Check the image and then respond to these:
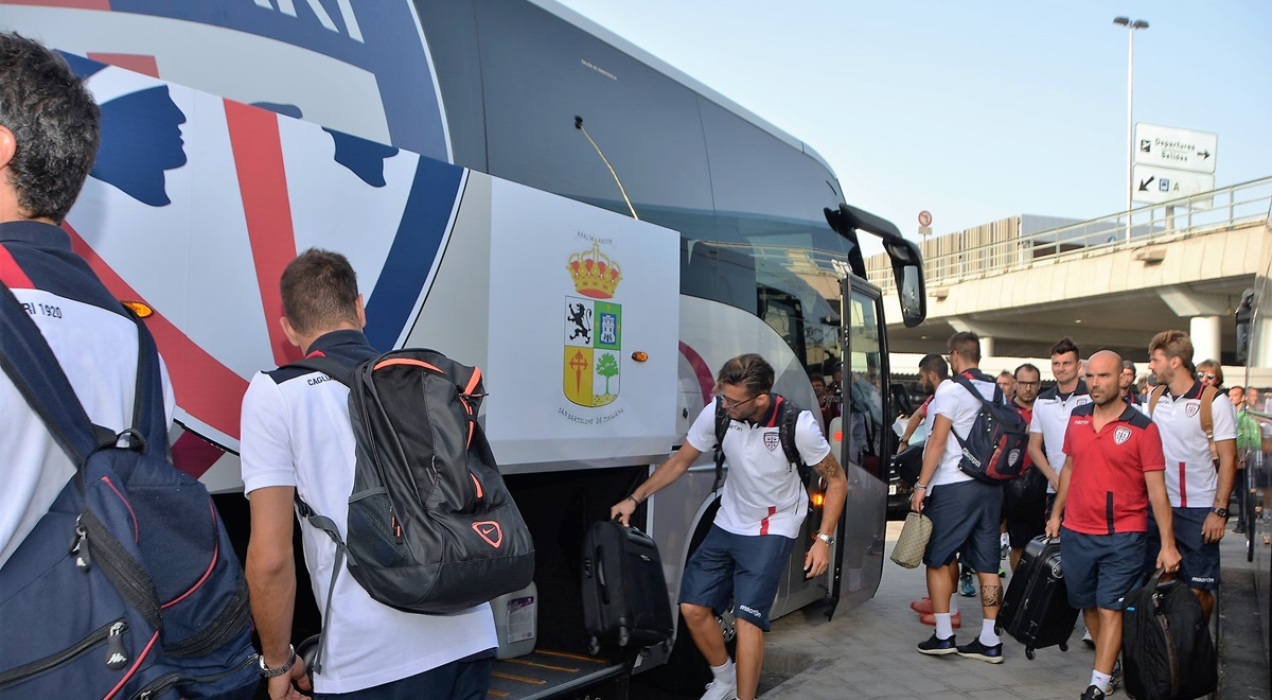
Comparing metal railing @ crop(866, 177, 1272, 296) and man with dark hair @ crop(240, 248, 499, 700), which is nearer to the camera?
man with dark hair @ crop(240, 248, 499, 700)

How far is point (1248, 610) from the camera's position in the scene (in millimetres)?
8000

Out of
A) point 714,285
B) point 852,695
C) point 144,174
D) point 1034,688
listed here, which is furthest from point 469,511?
point 1034,688

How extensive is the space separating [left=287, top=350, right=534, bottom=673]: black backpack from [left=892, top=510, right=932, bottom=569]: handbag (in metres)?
4.48

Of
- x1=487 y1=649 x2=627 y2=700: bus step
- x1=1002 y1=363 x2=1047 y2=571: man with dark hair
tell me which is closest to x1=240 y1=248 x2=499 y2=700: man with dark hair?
x1=487 y1=649 x2=627 y2=700: bus step

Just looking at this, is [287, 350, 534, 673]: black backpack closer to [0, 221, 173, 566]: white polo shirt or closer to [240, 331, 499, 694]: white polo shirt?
[240, 331, 499, 694]: white polo shirt

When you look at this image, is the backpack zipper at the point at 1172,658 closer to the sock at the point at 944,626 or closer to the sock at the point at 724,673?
the sock at the point at 944,626

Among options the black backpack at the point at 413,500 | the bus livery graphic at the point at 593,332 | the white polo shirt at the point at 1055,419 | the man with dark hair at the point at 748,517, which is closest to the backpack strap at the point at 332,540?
the black backpack at the point at 413,500

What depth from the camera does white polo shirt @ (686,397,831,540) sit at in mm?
4656

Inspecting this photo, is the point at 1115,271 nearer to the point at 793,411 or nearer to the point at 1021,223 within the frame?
the point at 1021,223

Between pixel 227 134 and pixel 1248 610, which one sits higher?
pixel 227 134

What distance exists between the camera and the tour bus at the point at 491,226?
8.16ft

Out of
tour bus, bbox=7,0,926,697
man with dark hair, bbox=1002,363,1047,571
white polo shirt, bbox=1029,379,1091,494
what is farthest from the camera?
man with dark hair, bbox=1002,363,1047,571

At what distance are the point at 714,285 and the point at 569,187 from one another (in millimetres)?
1226

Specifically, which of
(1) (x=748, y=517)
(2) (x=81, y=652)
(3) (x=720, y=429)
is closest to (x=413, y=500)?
(2) (x=81, y=652)
